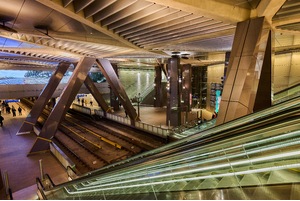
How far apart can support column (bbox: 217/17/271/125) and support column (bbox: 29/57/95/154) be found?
40.5 feet

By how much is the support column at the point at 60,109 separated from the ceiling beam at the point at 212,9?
12.6 meters

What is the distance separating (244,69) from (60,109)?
44.8 feet

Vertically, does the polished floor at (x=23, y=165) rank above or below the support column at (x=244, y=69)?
below

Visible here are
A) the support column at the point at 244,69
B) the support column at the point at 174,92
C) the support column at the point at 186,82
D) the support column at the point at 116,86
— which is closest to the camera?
the support column at the point at 244,69

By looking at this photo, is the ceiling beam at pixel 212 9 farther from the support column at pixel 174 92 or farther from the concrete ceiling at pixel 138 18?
the support column at pixel 174 92

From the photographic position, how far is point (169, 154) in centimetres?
375

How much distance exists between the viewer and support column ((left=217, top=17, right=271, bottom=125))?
673cm

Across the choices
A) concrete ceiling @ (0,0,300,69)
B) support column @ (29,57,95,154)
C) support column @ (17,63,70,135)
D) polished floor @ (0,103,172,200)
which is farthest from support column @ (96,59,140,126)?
polished floor @ (0,103,172,200)

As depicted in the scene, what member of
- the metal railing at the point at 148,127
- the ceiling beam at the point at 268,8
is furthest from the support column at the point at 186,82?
the ceiling beam at the point at 268,8

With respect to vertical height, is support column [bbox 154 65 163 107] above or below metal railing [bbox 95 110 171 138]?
above

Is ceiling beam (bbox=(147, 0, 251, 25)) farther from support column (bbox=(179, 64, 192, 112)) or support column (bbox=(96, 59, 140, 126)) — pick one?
support column (bbox=(179, 64, 192, 112))

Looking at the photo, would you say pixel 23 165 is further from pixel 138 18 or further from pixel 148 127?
pixel 138 18

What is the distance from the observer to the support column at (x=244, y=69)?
6734 mm

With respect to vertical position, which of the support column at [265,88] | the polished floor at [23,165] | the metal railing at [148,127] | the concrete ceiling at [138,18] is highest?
the concrete ceiling at [138,18]
